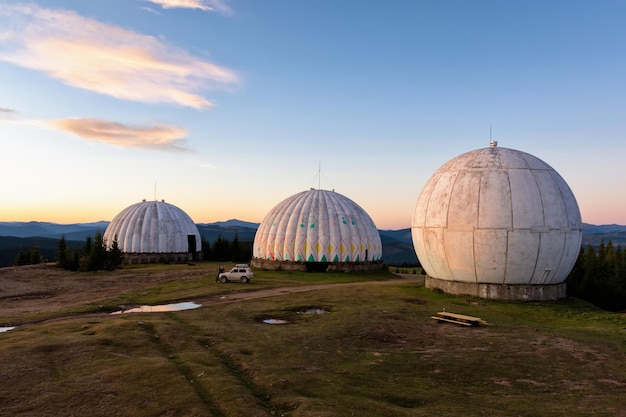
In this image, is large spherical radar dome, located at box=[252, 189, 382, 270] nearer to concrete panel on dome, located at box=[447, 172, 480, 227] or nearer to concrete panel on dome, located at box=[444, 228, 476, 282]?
concrete panel on dome, located at box=[444, 228, 476, 282]

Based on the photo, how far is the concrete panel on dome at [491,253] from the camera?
1287 inches

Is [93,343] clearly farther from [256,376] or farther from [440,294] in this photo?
[440,294]

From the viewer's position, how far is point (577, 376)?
1589 centimetres

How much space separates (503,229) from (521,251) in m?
2.12

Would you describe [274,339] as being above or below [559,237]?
below

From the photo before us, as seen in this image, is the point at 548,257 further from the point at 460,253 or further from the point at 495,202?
the point at 460,253

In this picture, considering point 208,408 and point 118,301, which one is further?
point 118,301

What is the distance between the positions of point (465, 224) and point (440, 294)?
6.38 metres

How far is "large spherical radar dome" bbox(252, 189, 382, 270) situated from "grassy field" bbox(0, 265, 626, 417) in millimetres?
23792

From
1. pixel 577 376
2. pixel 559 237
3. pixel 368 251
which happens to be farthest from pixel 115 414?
pixel 368 251

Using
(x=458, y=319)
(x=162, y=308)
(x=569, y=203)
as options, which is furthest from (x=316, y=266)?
(x=458, y=319)

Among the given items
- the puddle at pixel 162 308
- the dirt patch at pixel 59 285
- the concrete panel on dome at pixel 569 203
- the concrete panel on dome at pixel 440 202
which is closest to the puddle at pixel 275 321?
the puddle at pixel 162 308

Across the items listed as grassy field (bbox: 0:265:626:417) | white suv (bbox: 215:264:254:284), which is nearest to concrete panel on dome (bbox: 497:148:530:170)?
grassy field (bbox: 0:265:626:417)

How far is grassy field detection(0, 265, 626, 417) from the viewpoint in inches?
486
